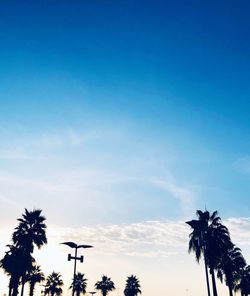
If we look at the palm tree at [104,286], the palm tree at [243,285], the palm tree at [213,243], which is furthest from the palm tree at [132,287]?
the palm tree at [213,243]

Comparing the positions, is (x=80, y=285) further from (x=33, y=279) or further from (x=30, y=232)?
(x=30, y=232)

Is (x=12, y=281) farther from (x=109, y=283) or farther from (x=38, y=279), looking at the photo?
(x=109, y=283)

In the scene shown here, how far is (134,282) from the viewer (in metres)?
74.1

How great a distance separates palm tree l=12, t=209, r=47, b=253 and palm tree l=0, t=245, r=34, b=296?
3.58ft

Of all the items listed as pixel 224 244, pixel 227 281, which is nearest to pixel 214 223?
pixel 224 244

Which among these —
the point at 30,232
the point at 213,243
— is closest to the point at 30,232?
the point at 30,232

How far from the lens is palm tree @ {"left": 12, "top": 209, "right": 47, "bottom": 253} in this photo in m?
36.7

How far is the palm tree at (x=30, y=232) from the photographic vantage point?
120ft

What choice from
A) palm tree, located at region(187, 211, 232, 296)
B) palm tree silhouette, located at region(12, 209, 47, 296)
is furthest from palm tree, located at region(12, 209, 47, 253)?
palm tree, located at region(187, 211, 232, 296)

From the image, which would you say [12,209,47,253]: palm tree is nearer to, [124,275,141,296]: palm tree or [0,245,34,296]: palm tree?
[0,245,34,296]: palm tree

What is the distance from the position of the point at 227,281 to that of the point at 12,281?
3044cm

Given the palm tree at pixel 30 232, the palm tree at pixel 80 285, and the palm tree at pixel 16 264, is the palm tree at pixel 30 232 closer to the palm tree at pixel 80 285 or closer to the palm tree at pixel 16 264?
the palm tree at pixel 16 264

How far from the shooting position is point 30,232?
37312mm

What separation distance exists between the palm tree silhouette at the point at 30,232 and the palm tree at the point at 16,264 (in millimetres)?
828
